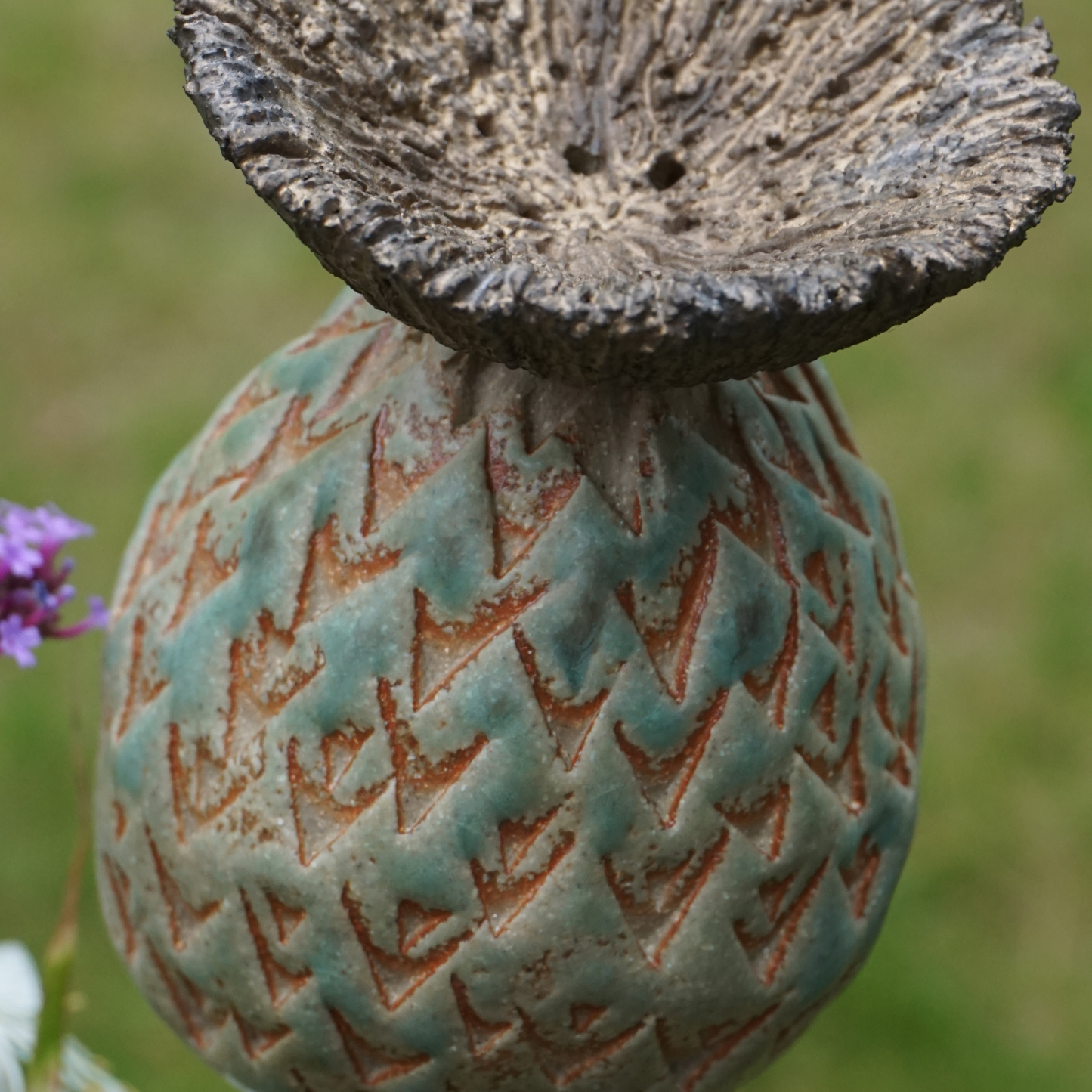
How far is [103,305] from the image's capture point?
92.6 inches

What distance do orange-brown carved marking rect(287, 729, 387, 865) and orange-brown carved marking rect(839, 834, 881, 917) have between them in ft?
0.80

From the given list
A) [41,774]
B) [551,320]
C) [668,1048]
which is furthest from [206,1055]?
[41,774]

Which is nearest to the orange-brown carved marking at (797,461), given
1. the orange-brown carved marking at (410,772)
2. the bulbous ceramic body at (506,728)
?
the bulbous ceramic body at (506,728)

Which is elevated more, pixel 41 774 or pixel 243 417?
pixel 243 417

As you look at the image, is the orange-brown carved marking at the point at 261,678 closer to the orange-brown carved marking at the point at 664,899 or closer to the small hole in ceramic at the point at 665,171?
the orange-brown carved marking at the point at 664,899

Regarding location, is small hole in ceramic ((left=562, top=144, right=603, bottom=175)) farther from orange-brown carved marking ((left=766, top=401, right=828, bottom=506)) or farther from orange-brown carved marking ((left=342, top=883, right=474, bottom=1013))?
orange-brown carved marking ((left=342, top=883, right=474, bottom=1013))

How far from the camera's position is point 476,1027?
2.54ft

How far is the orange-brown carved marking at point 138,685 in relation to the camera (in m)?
0.82

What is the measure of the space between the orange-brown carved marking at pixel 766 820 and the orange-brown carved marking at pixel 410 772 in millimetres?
130

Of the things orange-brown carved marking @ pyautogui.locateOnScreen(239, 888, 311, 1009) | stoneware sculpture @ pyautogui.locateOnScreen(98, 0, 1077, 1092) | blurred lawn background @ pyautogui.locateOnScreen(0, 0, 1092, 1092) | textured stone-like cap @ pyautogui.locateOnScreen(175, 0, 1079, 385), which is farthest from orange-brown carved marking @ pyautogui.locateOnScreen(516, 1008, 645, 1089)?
blurred lawn background @ pyautogui.locateOnScreen(0, 0, 1092, 1092)

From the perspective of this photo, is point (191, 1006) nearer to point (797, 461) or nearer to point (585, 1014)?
point (585, 1014)

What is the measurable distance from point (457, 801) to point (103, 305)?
177 cm

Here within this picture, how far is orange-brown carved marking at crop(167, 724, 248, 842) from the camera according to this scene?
78cm

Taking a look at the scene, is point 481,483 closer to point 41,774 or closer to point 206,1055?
point 206,1055
